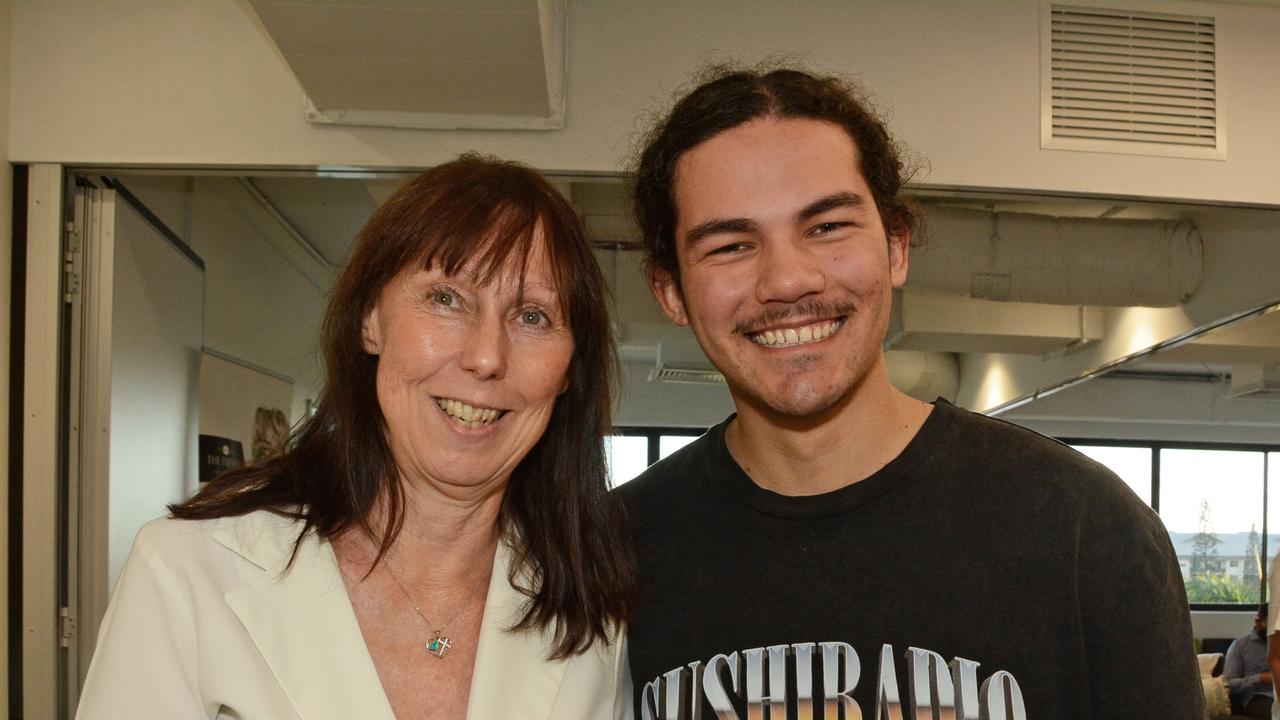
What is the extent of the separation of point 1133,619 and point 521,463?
0.99 meters

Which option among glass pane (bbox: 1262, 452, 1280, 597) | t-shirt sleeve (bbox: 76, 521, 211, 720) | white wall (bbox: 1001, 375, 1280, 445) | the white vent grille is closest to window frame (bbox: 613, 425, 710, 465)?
the white vent grille

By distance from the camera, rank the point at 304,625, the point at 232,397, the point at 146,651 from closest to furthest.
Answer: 1. the point at 146,651
2. the point at 304,625
3. the point at 232,397

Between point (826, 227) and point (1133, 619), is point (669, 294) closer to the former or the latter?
point (826, 227)

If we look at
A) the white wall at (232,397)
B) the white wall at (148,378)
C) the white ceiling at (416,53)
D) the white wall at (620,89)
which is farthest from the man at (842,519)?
the white wall at (232,397)

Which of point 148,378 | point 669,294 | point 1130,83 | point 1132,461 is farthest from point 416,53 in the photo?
point 1132,461

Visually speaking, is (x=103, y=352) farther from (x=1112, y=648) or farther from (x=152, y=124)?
(x=1112, y=648)

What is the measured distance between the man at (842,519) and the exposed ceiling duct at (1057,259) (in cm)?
279

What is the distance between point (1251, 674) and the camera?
7.64m

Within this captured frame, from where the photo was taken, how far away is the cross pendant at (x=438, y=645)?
1596 millimetres

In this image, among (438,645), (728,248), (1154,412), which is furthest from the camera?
(1154,412)

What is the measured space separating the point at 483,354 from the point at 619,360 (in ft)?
1.50

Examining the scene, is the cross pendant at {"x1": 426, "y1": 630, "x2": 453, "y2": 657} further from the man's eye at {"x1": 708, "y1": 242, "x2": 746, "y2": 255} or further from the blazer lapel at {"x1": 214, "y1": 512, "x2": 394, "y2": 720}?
the man's eye at {"x1": 708, "y1": 242, "x2": 746, "y2": 255}

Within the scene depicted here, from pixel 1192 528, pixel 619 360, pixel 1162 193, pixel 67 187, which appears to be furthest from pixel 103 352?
pixel 1192 528

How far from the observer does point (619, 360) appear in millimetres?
1938
